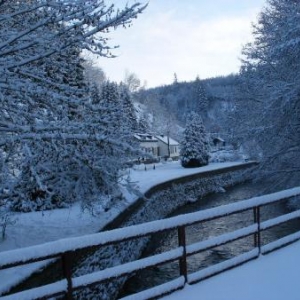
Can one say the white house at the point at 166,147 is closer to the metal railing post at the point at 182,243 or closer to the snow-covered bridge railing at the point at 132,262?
the snow-covered bridge railing at the point at 132,262

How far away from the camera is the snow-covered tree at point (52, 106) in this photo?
7.26 meters

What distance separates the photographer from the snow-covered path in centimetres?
534

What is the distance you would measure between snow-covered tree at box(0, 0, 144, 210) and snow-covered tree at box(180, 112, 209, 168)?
35.8 meters

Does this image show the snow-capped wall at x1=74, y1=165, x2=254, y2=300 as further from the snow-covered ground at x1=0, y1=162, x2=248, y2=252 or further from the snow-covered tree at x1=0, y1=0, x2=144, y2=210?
the snow-covered tree at x1=0, y1=0, x2=144, y2=210

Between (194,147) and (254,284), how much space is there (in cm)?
4042

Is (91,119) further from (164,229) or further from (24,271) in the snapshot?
(164,229)

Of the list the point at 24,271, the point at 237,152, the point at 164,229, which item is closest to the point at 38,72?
the point at 24,271

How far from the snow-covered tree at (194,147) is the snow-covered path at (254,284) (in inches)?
1486

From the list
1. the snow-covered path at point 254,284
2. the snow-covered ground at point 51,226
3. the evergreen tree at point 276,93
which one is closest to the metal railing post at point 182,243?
→ the snow-covered path at point 254,284

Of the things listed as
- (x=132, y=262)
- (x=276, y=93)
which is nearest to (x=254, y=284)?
(x=132, y=262)

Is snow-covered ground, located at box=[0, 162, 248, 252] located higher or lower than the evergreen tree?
lower

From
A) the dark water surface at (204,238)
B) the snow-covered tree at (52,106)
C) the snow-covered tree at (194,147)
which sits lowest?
the dark water surface at (204,238)

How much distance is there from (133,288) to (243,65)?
38.9 ft

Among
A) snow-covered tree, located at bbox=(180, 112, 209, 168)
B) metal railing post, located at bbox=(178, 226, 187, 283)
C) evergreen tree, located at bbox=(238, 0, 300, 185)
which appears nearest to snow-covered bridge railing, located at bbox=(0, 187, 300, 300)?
metal railing post, located at bbox=(178, 226, 187, 283)
